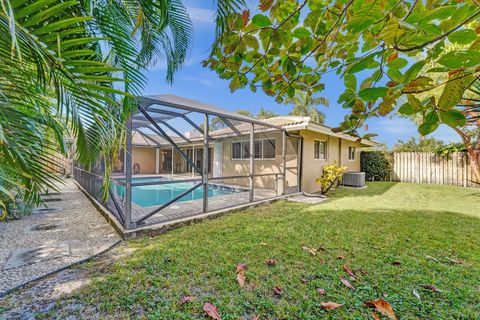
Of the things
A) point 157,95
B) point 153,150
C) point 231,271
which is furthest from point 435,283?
point 153,150

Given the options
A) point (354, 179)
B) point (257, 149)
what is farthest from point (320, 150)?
point (257, 149)

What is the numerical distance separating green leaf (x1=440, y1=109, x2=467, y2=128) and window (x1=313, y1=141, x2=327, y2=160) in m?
10.8

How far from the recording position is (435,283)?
113 inches

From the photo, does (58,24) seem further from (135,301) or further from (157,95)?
(157,95)

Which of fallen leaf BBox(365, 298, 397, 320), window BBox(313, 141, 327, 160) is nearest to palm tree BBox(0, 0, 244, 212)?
fallen leaf BBox(365, 298, 397, 320)

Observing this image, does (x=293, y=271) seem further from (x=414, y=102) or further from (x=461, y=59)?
(x=461, y=59)

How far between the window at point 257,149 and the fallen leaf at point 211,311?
9289 millimetres

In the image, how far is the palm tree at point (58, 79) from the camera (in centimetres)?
119

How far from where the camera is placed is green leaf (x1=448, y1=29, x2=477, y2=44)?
0.80 meters

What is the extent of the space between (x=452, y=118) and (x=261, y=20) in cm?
113

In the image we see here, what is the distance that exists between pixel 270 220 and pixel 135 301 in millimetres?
3892

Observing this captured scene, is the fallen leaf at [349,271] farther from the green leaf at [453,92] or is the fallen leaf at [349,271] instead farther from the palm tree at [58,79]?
the palm tree at [58,79]

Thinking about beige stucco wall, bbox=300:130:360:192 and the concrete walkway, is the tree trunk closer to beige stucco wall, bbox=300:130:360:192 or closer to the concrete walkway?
beige stucco wall, bbox=300:130:360:192

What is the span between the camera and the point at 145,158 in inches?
824
